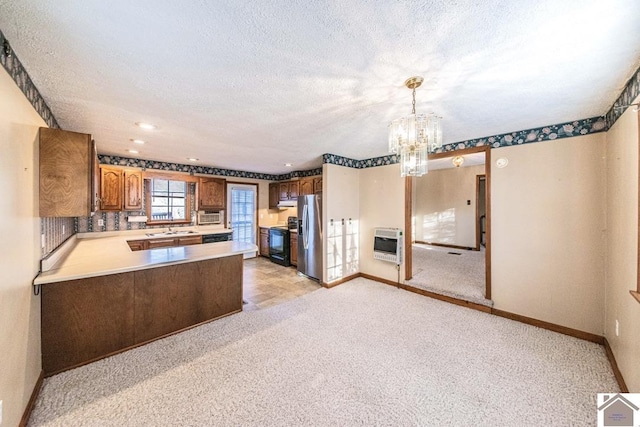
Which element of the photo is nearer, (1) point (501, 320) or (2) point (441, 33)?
(2) point (441, 33)

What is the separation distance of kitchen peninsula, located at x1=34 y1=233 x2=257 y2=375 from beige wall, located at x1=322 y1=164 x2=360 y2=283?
1475 mm

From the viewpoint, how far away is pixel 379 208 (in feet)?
14.3

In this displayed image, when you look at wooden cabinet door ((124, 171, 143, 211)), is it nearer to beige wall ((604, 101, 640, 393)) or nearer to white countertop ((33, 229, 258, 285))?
white countertop ((33, 229, 258, 285))

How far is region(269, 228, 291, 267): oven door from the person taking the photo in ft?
18.0

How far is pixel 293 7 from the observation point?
3.59 feet

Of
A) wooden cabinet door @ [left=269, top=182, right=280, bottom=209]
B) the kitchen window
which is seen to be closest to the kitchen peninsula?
the kitchen window

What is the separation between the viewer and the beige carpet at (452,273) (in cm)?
345

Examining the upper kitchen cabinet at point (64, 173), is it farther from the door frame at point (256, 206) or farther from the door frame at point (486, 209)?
the door frame at point (486, 209)

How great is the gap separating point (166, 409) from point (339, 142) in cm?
323

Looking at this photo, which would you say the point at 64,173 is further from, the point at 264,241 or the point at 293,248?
the point at 264,241

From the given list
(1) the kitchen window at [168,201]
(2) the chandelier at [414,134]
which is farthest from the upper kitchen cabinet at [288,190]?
(2) the chandelier at [414,134]

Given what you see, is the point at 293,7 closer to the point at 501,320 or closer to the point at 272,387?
the point at 272,387

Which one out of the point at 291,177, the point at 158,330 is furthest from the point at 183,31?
the point at 291,177

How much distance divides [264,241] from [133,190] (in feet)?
9.85
